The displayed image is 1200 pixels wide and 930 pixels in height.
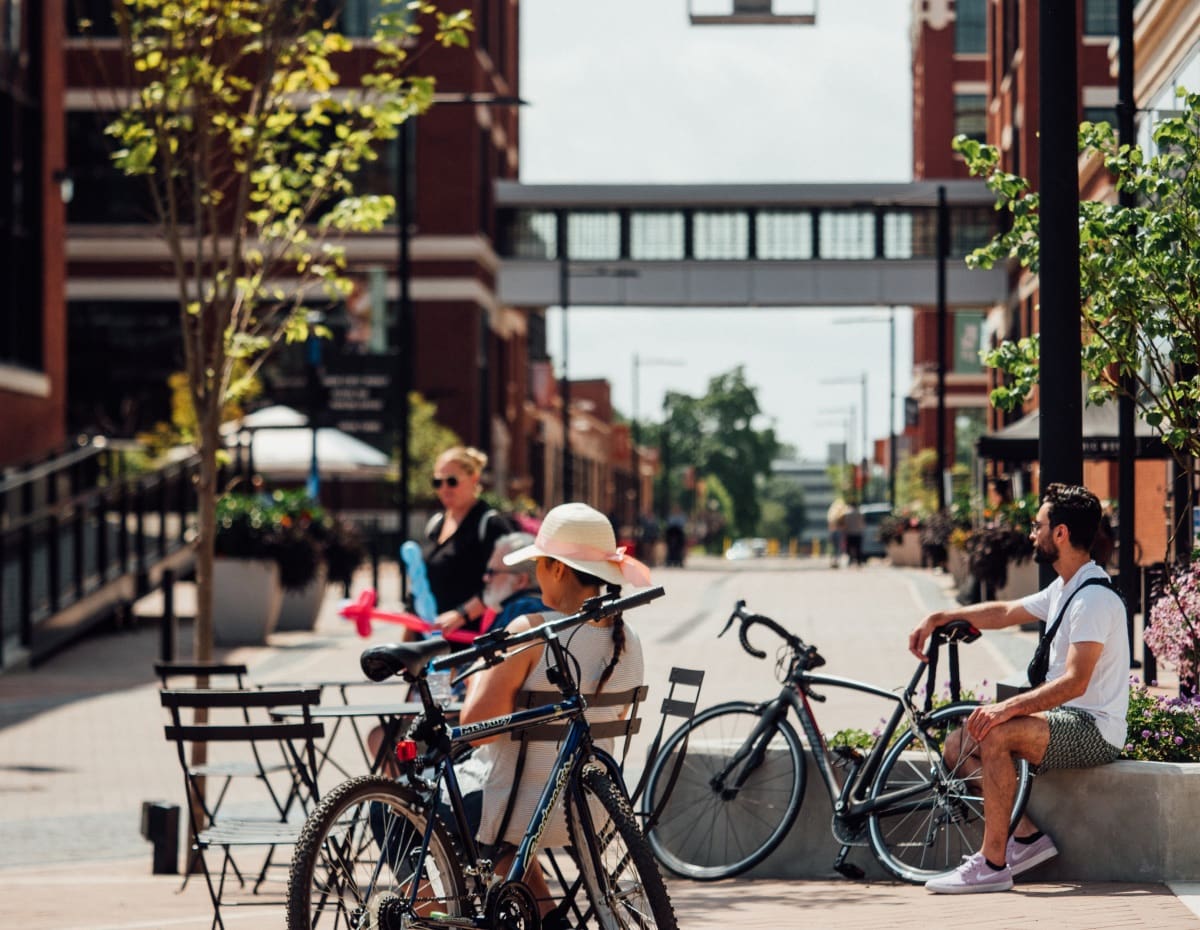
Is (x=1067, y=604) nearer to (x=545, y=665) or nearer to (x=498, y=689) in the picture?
(x=545, y=665)

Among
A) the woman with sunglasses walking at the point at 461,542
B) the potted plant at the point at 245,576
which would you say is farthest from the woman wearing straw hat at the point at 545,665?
the potted plant at the point at 245,576

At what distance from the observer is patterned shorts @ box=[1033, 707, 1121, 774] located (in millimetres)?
7867

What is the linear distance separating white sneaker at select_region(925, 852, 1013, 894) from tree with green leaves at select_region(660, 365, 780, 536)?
13693cm

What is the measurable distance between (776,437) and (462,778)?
146 meters

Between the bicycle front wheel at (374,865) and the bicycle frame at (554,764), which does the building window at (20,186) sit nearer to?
the bicycle frame at (554,764)

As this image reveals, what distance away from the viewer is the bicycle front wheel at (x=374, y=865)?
213 inches

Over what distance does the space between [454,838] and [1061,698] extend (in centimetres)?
277

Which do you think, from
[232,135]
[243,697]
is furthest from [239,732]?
[232,135]

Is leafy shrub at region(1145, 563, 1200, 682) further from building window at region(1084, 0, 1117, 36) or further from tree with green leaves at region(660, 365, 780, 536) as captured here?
tree with green leaves at region(660, 365, 780, 536)

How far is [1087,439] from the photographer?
22109mm

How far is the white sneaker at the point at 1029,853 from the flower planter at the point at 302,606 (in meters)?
18.7

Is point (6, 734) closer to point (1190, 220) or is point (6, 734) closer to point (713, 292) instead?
point (1190, 220)

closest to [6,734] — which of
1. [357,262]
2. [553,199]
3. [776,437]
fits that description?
[357,262]

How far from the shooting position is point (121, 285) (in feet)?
190
